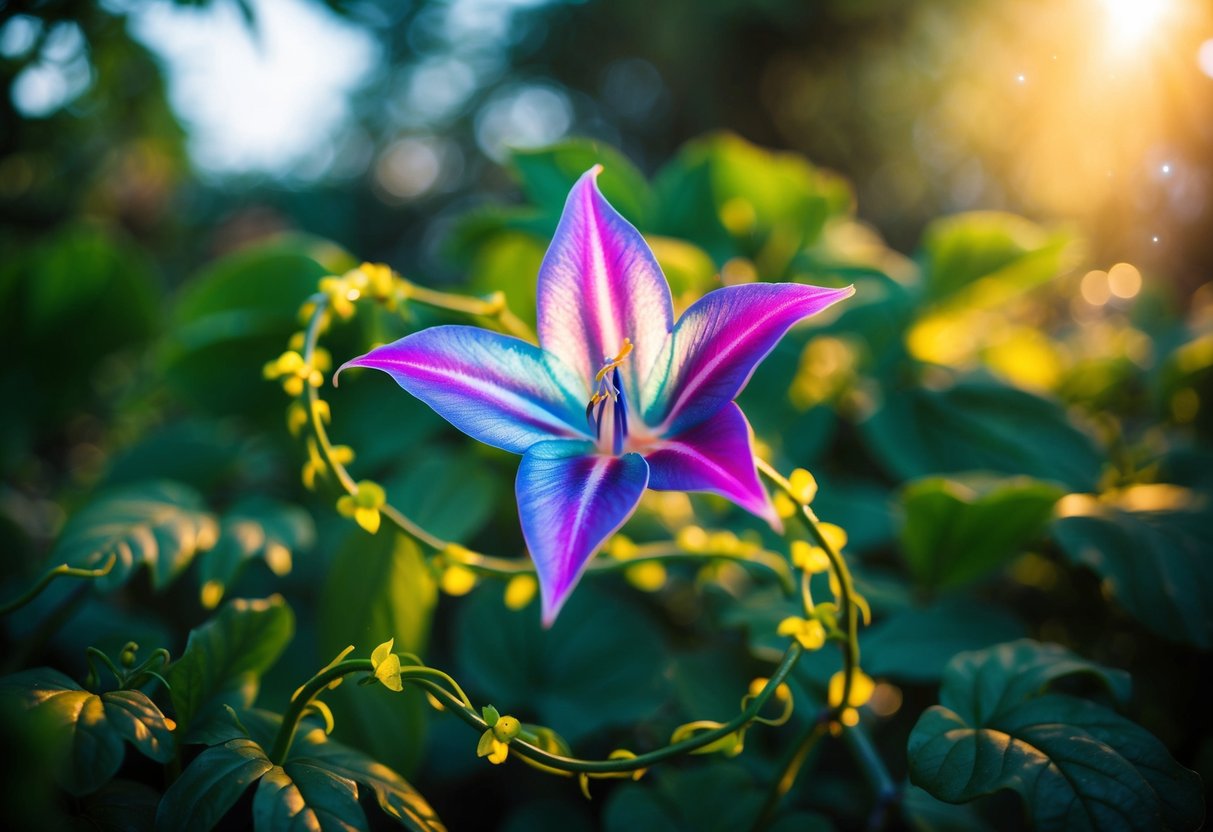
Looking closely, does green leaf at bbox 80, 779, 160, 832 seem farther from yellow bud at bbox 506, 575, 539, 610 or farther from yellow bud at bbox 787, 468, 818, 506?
yellow bud at bbox 787, 468, 818, 506

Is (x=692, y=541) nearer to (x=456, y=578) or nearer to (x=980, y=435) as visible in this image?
(x=456, y=578)

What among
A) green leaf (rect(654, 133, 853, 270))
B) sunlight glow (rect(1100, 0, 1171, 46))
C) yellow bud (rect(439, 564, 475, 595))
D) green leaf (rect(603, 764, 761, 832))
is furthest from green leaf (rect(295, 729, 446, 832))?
sunlight glow (rect(1100, 0, 1171, 46))

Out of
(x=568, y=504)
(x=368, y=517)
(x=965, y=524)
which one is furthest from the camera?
(x=965, y=524)

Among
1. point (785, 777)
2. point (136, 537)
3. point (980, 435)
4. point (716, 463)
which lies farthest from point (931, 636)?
point (136, 537)

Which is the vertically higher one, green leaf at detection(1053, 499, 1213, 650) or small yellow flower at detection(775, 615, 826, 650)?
small yellow flower at detection(775, 615, 826, 650)

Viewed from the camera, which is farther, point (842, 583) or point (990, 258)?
point (990, 258)

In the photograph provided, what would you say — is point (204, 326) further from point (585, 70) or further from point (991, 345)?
point (585, 70)

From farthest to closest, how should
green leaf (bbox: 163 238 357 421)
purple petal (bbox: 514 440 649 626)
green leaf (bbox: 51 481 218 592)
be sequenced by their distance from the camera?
green leaf (bbox: 163 238 357 421) → green leaf (bbox: 51 481 218 592) → purple petal (bbox: 514 440 649 626)

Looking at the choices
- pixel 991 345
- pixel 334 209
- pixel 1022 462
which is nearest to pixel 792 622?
pixel 1022 462
